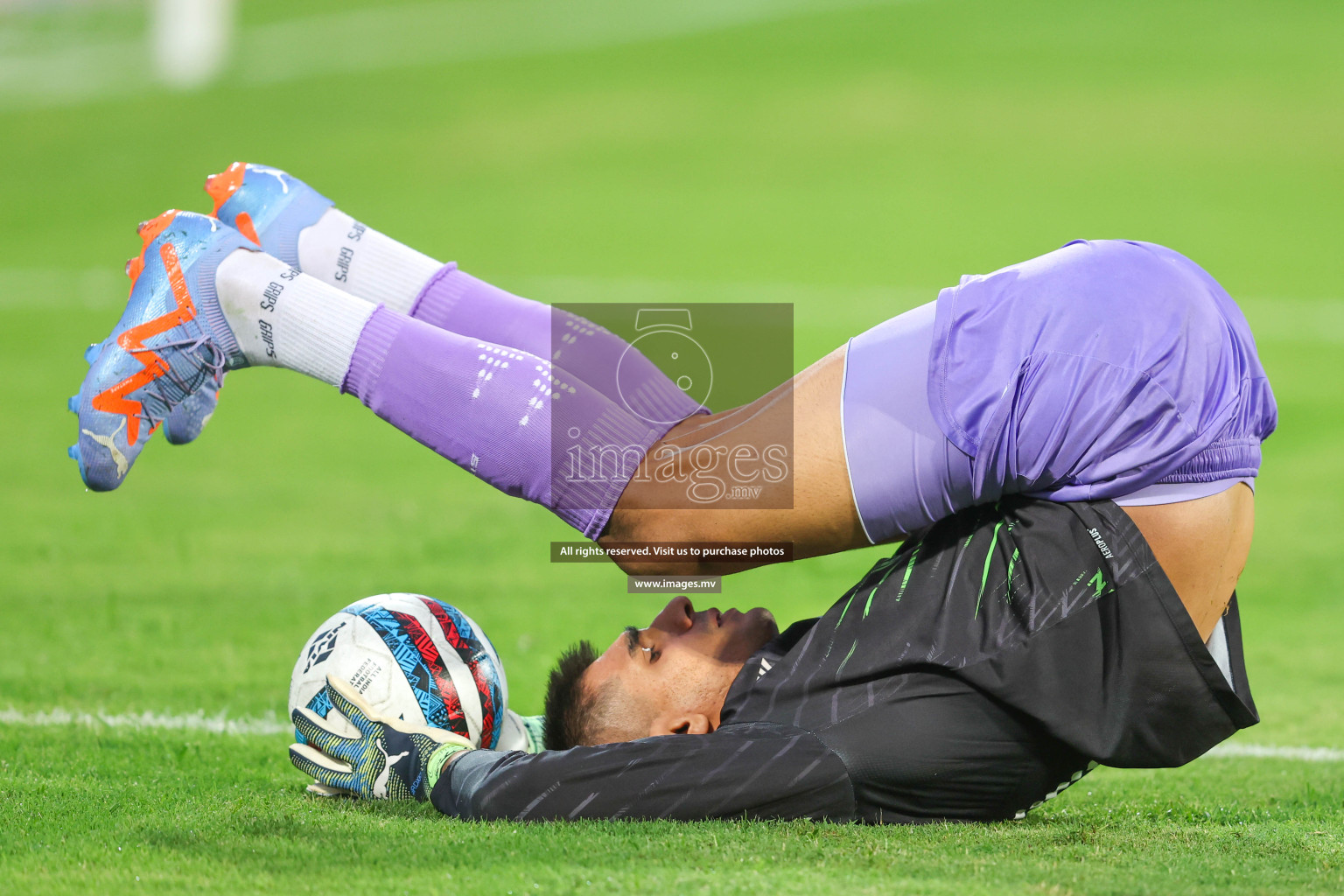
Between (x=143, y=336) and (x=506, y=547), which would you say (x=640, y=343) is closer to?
(x=143, y=336)

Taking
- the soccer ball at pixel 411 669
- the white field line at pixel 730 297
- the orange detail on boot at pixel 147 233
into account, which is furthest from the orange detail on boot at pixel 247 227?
the white field line at pixel 730 297

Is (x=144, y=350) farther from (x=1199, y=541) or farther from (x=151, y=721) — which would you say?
(x=1199, y=541)

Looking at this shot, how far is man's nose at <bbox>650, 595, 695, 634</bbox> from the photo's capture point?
4.15 meters

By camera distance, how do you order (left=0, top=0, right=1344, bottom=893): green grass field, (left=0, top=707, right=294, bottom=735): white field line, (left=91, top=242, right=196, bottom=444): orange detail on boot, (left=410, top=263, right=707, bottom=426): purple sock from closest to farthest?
(left=0, top=0, right=1344, bottom=893): green grass field, (left=91, top=242, right=196, bottom=444): orange detail on boot, (left=410, top=263, right=707, bottom=426): purple sock, (left=0, top=707, right=294, bottom=735): white field line

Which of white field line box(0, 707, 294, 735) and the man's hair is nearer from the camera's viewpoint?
the man's hair

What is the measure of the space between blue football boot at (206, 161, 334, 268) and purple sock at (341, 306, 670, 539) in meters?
0.80

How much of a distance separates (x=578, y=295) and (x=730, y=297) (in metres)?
1.63

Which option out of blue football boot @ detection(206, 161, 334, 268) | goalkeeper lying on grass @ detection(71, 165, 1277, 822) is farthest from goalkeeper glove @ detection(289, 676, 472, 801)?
blue football boot @ detection(206, 161, 334, 268)

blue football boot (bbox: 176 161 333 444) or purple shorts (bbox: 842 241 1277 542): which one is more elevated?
blue football boot (bbox: 176 161 333 444)

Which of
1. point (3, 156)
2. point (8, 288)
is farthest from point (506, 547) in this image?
point (3, 156)

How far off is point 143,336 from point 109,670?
213 centimetres

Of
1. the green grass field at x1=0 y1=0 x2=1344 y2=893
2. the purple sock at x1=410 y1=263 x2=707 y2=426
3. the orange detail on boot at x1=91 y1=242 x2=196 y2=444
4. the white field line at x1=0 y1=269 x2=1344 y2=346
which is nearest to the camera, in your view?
the green grass field at x1=0 y1=0 x2=1344 y2=893

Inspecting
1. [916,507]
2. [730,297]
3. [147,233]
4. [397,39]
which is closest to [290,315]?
[147,233]

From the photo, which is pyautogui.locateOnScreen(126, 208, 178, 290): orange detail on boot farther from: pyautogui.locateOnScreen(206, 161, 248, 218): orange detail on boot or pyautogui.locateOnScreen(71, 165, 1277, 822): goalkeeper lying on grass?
pyautogui.locateOnScreen(206, 161, 248, 218): orange detail on boot
